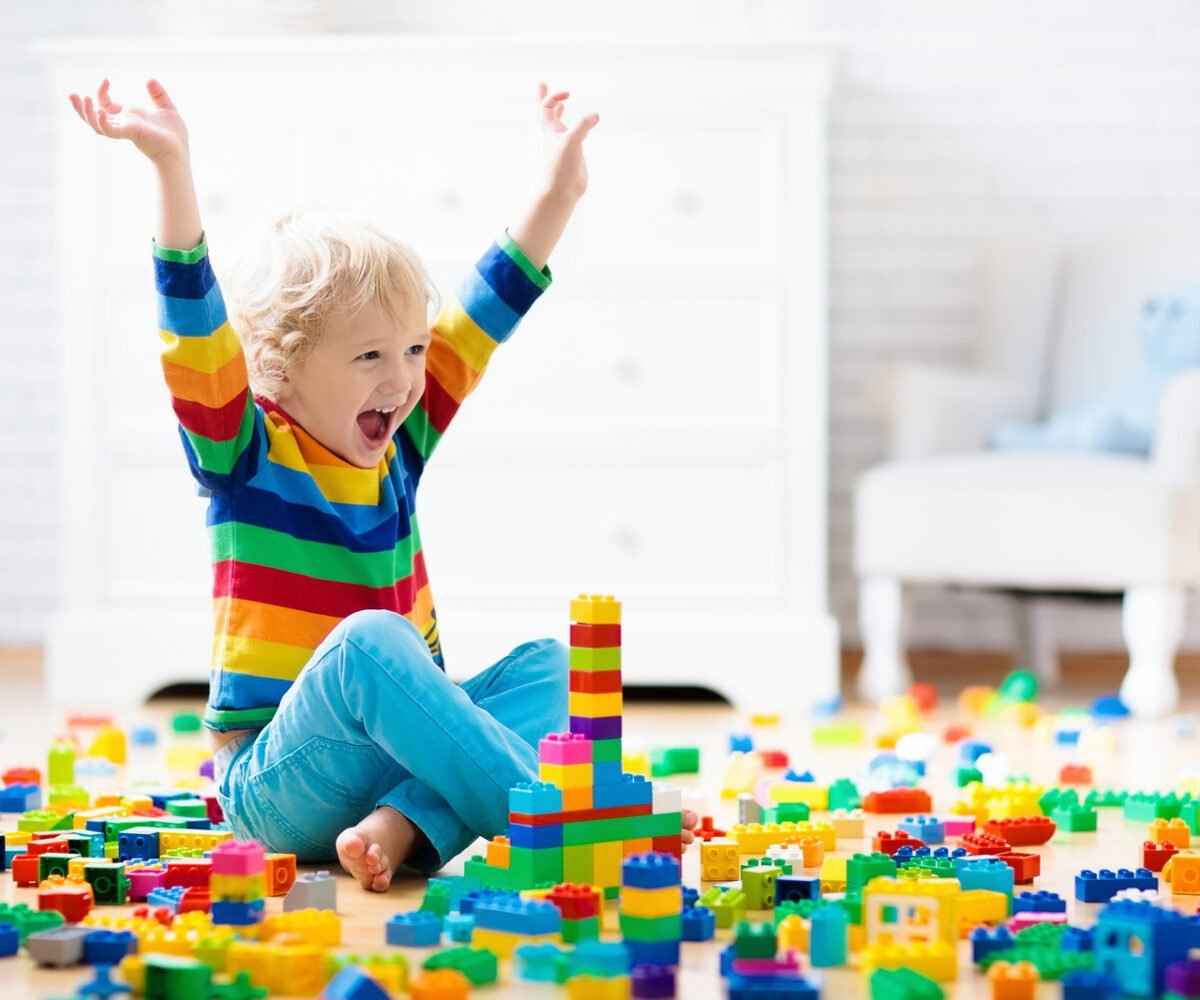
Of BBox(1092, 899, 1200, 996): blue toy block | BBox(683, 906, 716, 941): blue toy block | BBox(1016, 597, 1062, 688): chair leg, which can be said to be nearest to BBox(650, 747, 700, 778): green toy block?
BBox(683, 906, 716, 941): blue toy block

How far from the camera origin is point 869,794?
1.83 meters

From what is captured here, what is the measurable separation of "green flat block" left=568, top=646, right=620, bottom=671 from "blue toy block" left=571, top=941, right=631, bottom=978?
0.26 meters

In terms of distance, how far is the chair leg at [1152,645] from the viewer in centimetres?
270

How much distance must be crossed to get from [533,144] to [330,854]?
157 cm

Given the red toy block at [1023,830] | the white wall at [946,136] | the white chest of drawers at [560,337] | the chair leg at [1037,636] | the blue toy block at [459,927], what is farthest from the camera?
the white wall at [946,136]

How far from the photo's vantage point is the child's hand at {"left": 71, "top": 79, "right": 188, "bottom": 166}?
4.45 ft

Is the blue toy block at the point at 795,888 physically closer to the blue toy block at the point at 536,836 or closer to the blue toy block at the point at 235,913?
the blue toy block at the point at 536,836

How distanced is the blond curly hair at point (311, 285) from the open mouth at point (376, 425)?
3.0 inches

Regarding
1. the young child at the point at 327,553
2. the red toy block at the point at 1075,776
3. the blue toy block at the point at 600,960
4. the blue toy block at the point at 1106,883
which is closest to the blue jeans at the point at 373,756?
the young child at the point at 327,553

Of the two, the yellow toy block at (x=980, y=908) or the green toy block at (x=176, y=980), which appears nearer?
the green toy block at (x=176, y=980)

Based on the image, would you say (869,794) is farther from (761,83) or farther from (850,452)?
(850,452)

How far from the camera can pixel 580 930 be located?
1.20 metres

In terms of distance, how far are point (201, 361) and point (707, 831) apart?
24.1 inches

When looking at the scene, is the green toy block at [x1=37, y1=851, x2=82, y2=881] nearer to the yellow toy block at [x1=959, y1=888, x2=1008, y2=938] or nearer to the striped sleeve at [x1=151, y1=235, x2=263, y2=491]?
the striped sleeve at [x1=151, y1=235, x2=263, y2=491]
